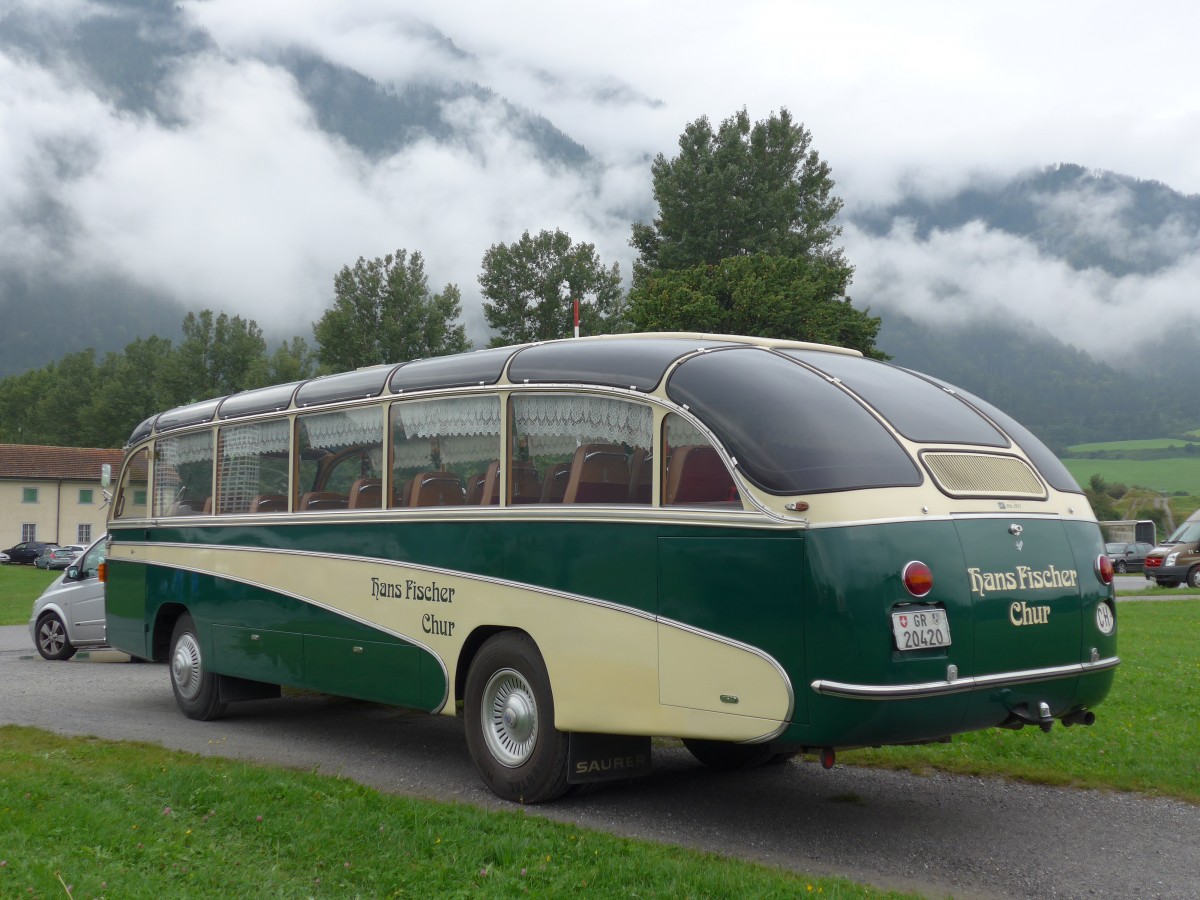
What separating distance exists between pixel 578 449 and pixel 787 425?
1.55 metres

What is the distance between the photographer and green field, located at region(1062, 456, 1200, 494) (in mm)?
117750

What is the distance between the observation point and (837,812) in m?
7.45

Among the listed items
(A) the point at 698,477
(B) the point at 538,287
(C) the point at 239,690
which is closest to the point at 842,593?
(A) the point at 698,477

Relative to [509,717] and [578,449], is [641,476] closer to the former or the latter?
[578,449]

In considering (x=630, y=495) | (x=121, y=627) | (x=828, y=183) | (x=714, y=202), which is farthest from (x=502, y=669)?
Answer: (x=828, y=183)

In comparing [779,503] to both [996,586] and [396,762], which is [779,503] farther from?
[396,762]

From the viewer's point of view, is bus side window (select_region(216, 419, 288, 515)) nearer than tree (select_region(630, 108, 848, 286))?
Yes

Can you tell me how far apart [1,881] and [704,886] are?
310cm

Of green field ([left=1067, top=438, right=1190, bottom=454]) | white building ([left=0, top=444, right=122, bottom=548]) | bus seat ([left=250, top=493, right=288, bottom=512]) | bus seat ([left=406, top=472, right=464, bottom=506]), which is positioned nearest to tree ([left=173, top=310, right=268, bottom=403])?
white building ([left=0, top=444, right=122, bottom=548])

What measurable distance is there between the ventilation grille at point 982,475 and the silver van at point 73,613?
13.2 meters

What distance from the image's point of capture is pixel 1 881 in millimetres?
5605

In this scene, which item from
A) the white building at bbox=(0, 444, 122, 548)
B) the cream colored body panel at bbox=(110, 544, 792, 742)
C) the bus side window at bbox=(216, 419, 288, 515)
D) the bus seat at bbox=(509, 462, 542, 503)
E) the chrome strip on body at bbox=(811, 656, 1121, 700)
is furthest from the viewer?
the white building at bbox=(0, 444, 122, 548)

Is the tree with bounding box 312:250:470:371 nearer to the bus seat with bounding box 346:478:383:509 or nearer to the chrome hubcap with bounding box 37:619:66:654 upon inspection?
the chrome hubcap with bounding box 37:619:66:654

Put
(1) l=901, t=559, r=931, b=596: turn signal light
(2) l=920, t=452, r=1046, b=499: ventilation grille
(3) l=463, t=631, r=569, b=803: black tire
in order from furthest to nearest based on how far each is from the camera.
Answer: (3) l=463, t=631, r=569, b=803: black tire, (2) l=920, t=452, r=1046, b=499: ventilation grille, (1) l=901, t=559, r=931, b=596: turn signal light
